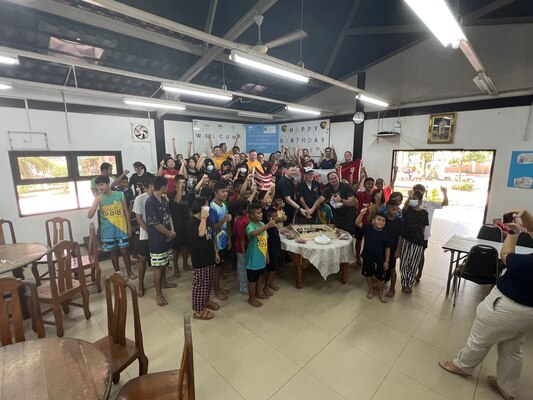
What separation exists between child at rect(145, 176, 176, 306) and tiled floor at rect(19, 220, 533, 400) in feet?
1.83

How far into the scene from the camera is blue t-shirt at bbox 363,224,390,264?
357 cm

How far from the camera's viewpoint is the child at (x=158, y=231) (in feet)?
11.2

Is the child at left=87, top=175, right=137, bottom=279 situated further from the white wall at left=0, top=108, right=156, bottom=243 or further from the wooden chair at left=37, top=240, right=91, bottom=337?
the white wall at left=0, top=108, right=156, bottom=243

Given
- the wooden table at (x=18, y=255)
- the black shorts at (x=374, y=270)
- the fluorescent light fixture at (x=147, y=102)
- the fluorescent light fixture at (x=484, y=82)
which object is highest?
the fluorescent light fixture at (x=484, y=82)

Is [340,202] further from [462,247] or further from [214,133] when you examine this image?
[214,133]

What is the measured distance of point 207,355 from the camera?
107 inches

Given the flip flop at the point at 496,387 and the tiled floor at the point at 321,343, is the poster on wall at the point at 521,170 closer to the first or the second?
the tiled floor at the point at 321,343

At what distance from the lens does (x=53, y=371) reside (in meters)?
1.50

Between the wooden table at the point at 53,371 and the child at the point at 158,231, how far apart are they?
5.81 feet

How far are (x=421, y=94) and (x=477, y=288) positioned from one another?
5.23 m

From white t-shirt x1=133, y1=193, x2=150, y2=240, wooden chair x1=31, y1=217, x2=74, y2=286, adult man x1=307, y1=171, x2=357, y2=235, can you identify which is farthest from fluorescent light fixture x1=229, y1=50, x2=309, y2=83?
wooden chair x1=31, y1=217, x2=74, y2=286

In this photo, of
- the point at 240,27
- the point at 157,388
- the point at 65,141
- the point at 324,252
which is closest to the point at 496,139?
the point at 324,252

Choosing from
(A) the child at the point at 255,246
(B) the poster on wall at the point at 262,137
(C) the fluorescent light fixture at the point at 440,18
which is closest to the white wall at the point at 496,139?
(C) the fluorescent light fixture at the point at 440,18

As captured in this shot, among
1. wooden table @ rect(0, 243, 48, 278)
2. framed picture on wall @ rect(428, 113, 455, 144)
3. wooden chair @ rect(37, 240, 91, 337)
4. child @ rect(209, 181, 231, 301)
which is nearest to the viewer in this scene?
wooden chair @ rect(37, 240, 91, 337)
